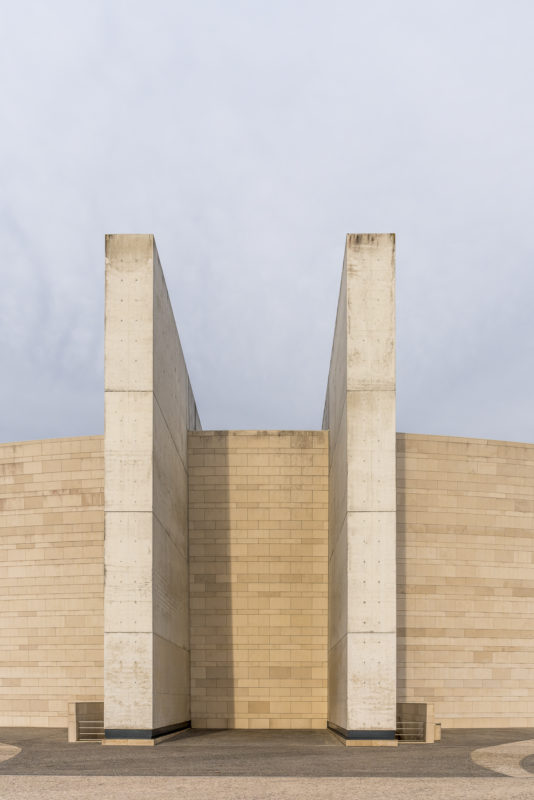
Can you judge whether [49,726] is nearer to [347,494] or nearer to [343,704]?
[343,704]

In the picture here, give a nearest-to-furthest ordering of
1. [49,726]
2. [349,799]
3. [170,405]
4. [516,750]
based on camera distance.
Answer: [349,799]
[516,750]
[170,405]
[49,726]

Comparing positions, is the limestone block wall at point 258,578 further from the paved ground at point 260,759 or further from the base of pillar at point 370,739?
the base of pillar at point 370,739

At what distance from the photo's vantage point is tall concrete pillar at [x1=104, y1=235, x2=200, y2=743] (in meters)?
13.0

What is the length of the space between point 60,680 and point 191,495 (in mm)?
4727

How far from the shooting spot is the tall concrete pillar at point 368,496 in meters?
13.2

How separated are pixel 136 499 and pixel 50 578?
5.60 metres

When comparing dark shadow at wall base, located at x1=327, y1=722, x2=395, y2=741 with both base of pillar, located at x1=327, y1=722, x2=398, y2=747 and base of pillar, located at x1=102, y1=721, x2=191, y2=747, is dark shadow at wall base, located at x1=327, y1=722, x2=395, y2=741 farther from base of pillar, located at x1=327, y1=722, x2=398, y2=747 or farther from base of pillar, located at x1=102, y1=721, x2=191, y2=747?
base of pillar, located at x1=102, y1=721, x2=191, y2=747

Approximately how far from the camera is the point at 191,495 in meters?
18.8

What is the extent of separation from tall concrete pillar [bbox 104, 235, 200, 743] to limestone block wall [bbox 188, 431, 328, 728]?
3184 mm

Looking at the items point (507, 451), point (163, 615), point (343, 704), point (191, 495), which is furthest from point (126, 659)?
point (507, 451)

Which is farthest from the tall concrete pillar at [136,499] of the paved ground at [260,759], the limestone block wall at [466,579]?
the limestone block wall at [466,579]

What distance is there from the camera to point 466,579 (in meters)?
17.5

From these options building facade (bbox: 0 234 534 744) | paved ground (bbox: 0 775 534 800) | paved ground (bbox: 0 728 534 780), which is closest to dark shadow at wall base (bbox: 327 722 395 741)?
paved ground (bbox: 0 728 534 780)

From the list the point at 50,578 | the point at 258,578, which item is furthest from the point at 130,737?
the point at 258,578
